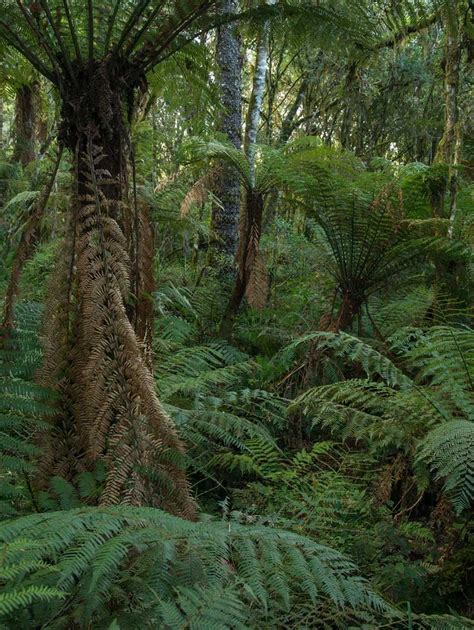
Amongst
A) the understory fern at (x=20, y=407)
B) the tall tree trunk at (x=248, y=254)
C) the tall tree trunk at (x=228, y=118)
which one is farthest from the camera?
the tall tree trunk at (x=228, y=118)

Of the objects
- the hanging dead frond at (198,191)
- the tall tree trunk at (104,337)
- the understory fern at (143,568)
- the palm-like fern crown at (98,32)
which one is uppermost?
the palm-like fern crown at (98,32)

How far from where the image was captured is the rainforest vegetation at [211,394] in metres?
1.37

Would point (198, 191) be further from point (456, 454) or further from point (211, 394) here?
point (456, 454)

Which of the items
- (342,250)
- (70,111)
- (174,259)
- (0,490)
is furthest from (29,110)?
(0,490)

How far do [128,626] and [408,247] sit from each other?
3283 mm

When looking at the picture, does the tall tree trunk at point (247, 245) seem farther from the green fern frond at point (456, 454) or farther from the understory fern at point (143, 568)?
the understory fern at point (143, 568)

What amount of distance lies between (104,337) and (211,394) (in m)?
1.30

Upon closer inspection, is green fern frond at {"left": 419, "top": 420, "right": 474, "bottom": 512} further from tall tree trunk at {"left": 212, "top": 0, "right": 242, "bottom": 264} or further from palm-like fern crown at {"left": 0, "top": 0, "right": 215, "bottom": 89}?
tall tree trunk at {"left": 212, "top": 0, "right": 242, "bottom": 264}

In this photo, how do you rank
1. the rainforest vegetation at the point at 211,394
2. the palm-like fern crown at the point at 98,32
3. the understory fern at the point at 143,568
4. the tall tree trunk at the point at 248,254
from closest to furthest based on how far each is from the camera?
the understory fern at the point at 143,568 < the rainforest vegetation at the point at 211,394 < the palm-like fern crown at the point at 98,32 < the tall tree trunk at the point at 248,254

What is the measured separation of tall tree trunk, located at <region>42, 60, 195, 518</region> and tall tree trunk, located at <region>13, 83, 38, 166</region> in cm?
604

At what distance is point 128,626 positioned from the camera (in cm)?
126

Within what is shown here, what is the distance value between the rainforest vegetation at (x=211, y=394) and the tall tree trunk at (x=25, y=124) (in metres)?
3.78

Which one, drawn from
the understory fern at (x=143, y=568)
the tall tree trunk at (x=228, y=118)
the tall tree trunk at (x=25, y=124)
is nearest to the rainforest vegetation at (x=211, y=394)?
the understory fern at (x=143, y=568)

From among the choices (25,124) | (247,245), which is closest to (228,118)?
(247,245)
